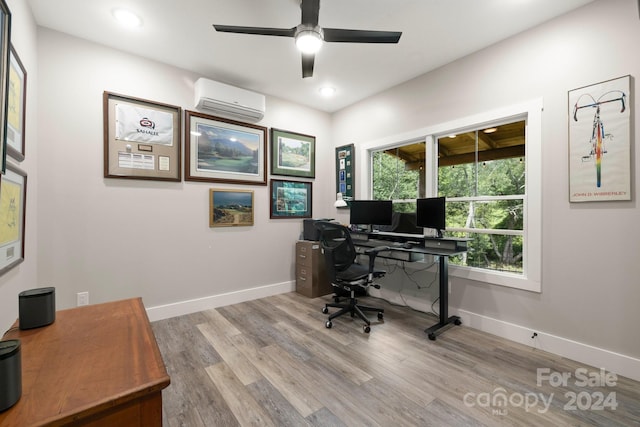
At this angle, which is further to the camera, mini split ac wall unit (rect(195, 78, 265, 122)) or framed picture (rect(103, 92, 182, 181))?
mini split ac wall unit (rect(195, 78, 265, 122))

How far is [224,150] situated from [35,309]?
8.46 ft

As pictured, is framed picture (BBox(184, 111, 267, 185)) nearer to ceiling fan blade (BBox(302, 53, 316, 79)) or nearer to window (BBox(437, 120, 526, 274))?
ceiling fan blade (BBox(302, 53, 316, 79))

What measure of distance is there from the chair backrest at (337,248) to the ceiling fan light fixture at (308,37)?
1.60m

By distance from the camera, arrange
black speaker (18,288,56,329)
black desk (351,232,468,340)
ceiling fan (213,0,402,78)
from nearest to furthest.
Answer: black speaker (18,288,56,329) < ceiling fan (213,0,402,78) < black desk (351,232,468,340)

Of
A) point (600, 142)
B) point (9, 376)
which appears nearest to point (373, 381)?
point (9, 376)

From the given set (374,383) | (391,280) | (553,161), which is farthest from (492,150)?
(374,383)

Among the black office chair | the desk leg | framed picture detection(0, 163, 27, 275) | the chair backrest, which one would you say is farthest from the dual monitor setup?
framed picture detection(0, 163, 27, 275)

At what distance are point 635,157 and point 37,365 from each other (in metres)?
3.50

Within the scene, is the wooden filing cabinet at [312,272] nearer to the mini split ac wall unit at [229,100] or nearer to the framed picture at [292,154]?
the framed picture at [292,154]

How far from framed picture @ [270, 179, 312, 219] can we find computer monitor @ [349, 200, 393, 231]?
81 cm

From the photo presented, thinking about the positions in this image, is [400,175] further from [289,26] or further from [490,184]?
[289,26]

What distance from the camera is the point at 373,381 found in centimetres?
196

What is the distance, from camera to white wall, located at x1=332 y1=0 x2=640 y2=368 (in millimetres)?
2037

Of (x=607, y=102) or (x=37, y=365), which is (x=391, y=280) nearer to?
(x=607, y=102)
